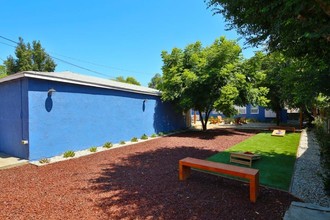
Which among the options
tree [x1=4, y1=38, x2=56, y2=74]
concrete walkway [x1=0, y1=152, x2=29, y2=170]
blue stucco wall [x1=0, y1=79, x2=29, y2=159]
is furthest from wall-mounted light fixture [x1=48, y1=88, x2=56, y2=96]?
tree [x1=4, y1=38, x2=56, y2=74]

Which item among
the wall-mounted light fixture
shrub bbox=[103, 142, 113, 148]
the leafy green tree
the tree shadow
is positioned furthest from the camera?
shrub bbox=[103, 142, 113, 148]

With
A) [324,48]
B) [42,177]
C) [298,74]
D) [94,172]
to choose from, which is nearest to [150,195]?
[94,172]

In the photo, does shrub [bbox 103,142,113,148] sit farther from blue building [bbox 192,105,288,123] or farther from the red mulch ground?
blue building [bbox 192,105,288,123]

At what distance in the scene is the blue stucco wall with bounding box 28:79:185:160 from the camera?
7950 mm

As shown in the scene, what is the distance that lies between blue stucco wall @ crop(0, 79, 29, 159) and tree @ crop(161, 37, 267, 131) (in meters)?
8.77

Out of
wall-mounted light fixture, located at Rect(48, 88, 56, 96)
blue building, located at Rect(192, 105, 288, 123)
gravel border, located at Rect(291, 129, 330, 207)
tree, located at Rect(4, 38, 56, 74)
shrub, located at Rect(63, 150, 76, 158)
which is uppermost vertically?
tree, located at Rect(4, 38, 56, 74)

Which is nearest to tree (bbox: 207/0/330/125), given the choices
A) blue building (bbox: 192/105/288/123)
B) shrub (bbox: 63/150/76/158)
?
shrub (bbox: 63/150/76/158)

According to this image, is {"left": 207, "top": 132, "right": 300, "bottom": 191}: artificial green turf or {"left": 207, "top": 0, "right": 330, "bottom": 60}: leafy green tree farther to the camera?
{"left": 207, "top": 132, "right": 300, "bottom": 191}: artificial green turf

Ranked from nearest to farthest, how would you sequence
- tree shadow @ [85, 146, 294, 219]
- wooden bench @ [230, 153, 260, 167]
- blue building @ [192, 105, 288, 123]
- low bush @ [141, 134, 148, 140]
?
tree shadow @ [85, 146, 294, 219] → wooden bench @ [230, 153, 260, 167] → low bush @ [141, 134, 148, 140] → blue building @ [192, 105, 288, 123]

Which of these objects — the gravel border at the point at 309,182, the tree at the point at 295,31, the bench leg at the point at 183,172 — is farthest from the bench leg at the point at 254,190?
the tree at the point at 295,31

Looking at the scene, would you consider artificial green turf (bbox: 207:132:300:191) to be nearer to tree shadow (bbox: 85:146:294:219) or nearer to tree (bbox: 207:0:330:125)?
tree shadow (bbox: 85:146:294:219)

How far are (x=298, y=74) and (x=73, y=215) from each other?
5917mm

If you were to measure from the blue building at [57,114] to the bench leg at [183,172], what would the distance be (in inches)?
219

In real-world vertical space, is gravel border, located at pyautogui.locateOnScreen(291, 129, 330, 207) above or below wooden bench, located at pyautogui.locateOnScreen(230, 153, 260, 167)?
below
